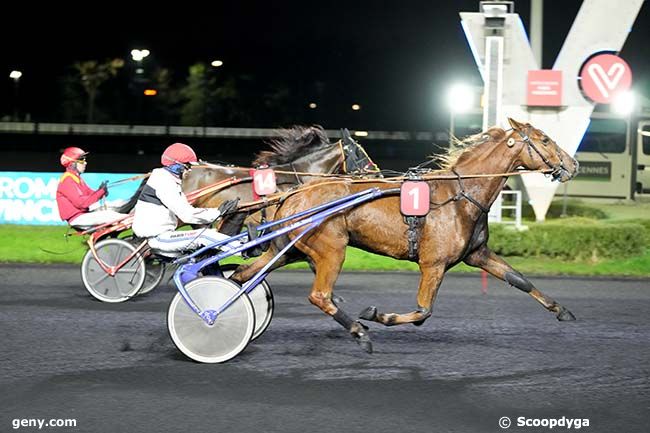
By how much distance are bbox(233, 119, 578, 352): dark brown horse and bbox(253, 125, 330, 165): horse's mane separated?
325cm

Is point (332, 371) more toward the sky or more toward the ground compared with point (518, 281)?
more toward the ground

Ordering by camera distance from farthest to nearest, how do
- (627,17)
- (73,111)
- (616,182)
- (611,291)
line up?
(73,111) → (616,182) → (627,17) → (611,291)

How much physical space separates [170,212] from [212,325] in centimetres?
95

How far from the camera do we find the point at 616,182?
2748cm

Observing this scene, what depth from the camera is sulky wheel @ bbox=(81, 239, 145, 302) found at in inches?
374

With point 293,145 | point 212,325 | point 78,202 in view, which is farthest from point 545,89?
point 212,325

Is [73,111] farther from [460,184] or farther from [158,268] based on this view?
[460,184]

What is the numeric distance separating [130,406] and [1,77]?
4233cm

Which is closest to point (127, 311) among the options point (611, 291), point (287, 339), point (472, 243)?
point (287, 339)

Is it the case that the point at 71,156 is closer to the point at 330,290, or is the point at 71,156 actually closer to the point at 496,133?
the point at 330,290

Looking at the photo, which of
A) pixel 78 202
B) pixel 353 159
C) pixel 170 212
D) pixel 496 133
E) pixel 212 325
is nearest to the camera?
pixel 212 325

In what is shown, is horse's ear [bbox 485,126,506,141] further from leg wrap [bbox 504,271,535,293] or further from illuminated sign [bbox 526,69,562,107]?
illuminated sign [bbox 526,69,562,107]

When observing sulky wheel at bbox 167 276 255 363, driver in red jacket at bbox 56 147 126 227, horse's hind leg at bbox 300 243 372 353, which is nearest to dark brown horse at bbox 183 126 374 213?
driver in red jacket at bbox 56 147 126 227

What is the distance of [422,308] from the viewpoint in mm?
6941
